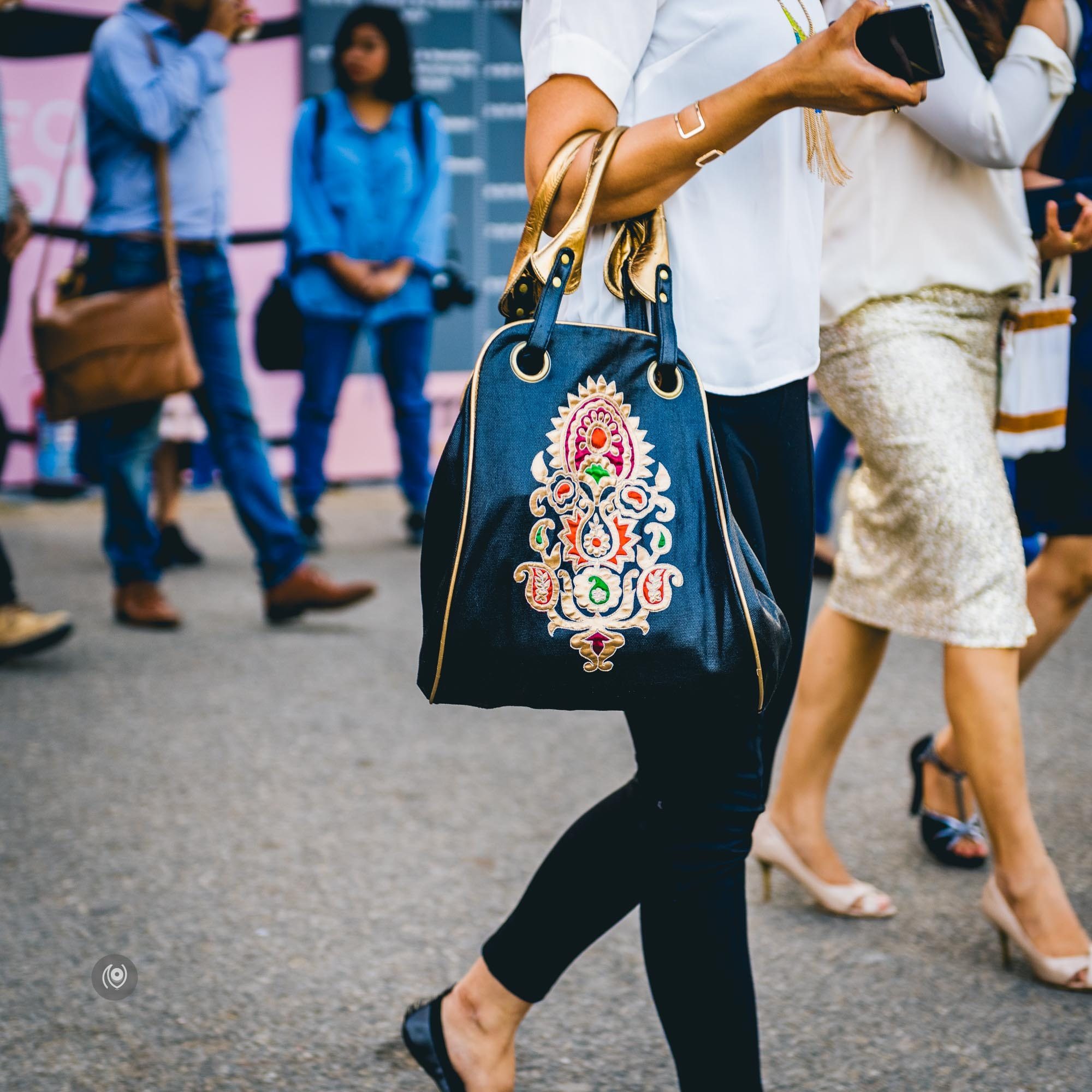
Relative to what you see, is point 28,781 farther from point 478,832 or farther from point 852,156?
point 852,156

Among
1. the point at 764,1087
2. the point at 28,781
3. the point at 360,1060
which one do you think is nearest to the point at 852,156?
the point at 764,1087

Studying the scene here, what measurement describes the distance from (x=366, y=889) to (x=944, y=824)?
1.18 metres

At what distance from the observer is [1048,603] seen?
2.75 meters

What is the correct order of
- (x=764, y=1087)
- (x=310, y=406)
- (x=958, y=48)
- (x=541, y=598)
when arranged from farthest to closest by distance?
1. (x=310, y=406)
2. (x=958, y=48)
3. (x=764, y=1087)
4. (x=541, y=598)

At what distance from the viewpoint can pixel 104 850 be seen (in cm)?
289

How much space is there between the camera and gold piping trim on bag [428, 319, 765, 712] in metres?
1.45

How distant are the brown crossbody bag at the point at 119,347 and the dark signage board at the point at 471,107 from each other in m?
3.48

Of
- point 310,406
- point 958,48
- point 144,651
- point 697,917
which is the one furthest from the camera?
point 310,406

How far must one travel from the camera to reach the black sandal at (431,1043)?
1.93m

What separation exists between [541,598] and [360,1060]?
1.01m

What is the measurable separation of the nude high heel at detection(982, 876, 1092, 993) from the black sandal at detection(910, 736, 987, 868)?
0.44 m

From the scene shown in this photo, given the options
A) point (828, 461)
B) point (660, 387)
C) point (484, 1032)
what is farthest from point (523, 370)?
point (828, 461)

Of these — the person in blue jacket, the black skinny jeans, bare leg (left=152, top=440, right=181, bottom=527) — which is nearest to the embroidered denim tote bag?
the black skinny jeans

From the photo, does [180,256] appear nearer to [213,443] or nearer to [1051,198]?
[213,443]
